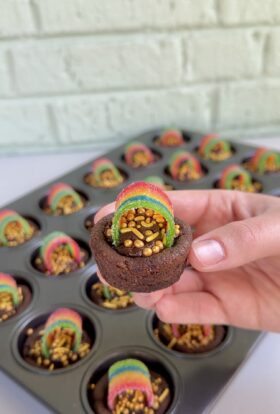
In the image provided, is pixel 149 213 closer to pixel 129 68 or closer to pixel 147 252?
pixel 147 252

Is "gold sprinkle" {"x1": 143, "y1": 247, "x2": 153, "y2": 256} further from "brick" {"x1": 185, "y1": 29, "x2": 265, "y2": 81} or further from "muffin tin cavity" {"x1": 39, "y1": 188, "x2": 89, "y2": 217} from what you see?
"brick" {"x1": 185, "y1": 29, "x2": 265, "y2": 81}

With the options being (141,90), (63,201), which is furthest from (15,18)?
(63,201)

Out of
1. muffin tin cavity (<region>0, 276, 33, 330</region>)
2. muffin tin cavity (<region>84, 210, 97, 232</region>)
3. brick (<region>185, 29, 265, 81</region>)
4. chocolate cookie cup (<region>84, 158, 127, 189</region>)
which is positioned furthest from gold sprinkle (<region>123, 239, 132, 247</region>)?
brick (<region>185, 29, 265, 81</region>)

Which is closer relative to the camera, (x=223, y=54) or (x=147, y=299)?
(x=147, y=299)

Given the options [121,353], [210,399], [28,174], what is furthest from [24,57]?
[210,399]

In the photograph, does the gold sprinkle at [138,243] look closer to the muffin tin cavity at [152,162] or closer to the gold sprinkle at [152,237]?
the gold sprinkle at [152,237]

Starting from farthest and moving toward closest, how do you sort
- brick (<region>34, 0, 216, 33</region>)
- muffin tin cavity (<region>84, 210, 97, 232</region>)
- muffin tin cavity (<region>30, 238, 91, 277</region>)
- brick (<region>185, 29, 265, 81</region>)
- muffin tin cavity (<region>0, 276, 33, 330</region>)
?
brick (<region>185, 29, 265, 81</region>), brick (<region>34, 0, 216, 33</region>), muffin tin cavity (<region>84, 210, 97, 232</region>), muffin tin cavity (<region>30, 238, 91, 277</region>), muffin tin cavity (<region>0, 276, 33, 330</region>)
